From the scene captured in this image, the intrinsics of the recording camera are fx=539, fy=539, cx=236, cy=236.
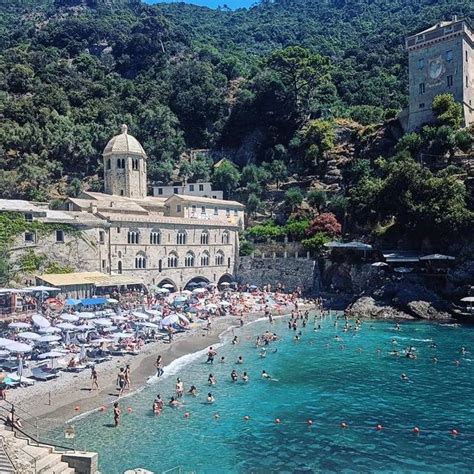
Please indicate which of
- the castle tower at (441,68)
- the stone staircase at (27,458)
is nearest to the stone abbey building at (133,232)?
the castle tower at (441,68)

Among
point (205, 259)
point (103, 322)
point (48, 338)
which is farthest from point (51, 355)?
point (205, 259)

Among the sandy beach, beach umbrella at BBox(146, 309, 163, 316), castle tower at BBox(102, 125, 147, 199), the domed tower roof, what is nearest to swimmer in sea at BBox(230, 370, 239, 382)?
the sandy beach

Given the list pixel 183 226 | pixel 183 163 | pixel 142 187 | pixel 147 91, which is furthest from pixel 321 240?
pixel 147 91

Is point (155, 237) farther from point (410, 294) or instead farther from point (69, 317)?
point (410, 294)

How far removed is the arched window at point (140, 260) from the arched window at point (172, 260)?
3021mm

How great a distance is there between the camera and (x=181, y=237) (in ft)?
166

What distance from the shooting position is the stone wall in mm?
53062

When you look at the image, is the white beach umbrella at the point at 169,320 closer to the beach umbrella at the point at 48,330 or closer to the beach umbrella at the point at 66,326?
the beach umbrella at the point at 66,326

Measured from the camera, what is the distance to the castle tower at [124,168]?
56188 mm

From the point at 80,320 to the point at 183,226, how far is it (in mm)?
19167

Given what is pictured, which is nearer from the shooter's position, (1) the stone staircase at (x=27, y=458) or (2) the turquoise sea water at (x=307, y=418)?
(1) the stone staircase at (x=27, y=458)

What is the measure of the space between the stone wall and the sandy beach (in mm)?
21697

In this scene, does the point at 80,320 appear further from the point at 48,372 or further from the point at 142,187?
the point at 142,187

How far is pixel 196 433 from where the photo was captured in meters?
20.2
